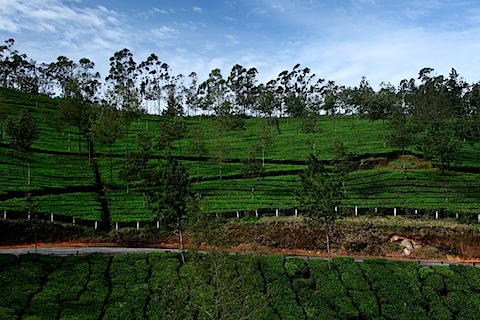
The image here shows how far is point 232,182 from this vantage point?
66.9 meters

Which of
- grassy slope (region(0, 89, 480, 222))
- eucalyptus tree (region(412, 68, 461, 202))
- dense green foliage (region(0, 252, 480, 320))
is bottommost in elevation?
dense green foliage (region(0, 252, 480, 320))

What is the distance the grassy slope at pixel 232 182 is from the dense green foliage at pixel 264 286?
15.9 m

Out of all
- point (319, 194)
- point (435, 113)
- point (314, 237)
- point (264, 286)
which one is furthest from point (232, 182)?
point (435, 113)

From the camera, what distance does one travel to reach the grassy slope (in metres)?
55.0

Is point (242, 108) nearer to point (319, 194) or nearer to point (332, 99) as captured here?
point (332, 99)

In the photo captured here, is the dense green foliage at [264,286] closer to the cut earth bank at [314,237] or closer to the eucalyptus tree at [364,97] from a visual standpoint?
the cut earth bank at [314,237]

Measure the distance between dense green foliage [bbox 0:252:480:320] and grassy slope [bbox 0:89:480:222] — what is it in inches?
626

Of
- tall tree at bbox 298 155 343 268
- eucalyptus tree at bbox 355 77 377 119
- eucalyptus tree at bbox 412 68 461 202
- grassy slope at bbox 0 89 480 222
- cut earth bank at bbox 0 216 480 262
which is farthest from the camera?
eucalyptus tree at bbox 355 77 377 119

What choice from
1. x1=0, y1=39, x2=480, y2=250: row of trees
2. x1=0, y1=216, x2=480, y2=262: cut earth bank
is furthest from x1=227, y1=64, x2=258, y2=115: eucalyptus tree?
x1=0, y1=216, x2=480, y2=262: cut earth bank

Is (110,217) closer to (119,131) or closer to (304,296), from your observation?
(119,131)

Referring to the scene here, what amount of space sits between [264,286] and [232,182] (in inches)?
1370

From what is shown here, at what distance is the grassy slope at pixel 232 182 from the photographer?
5500 centimetres

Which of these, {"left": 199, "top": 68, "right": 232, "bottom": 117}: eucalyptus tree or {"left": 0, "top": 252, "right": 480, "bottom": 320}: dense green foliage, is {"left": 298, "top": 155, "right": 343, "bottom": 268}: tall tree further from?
{"left": 199, "top": 68, "right": 232, "bottom": 117}: eucalyptus tree

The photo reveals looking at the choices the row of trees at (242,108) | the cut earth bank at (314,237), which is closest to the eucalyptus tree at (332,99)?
the row of trees at (242,108)
